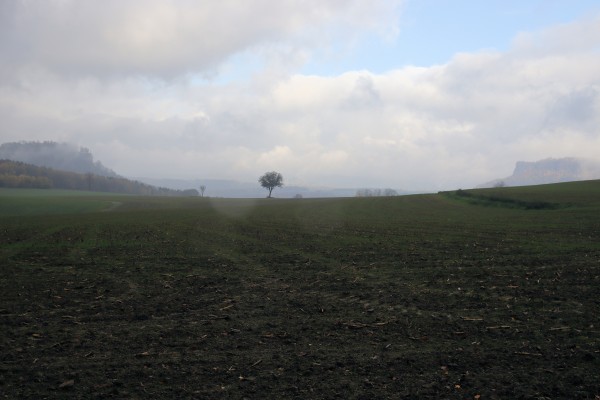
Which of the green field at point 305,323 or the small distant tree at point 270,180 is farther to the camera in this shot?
the small distant tree at point 270,180

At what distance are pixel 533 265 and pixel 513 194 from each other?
52599 millimetres

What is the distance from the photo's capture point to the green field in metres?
7.21

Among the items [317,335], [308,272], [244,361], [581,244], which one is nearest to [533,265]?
[581,244]

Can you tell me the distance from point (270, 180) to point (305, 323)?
12598cm

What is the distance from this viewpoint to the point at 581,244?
22.2 meters

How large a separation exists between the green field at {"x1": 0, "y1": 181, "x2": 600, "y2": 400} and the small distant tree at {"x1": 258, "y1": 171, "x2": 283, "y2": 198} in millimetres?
112940

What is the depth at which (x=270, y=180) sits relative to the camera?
136 metres

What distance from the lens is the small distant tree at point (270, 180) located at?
13525cm

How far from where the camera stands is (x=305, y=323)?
10508 mm

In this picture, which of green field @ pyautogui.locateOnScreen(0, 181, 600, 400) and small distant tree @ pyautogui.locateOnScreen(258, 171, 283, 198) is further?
small distant tree @ pyautogui.locateOnScreen(258, 171, 283, 198)

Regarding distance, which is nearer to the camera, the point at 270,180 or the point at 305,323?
the point at 305,323

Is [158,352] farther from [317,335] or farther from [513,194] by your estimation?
[513,194]

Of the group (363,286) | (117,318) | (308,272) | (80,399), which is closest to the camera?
(80,399)

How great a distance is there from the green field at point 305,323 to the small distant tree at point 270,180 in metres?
113
